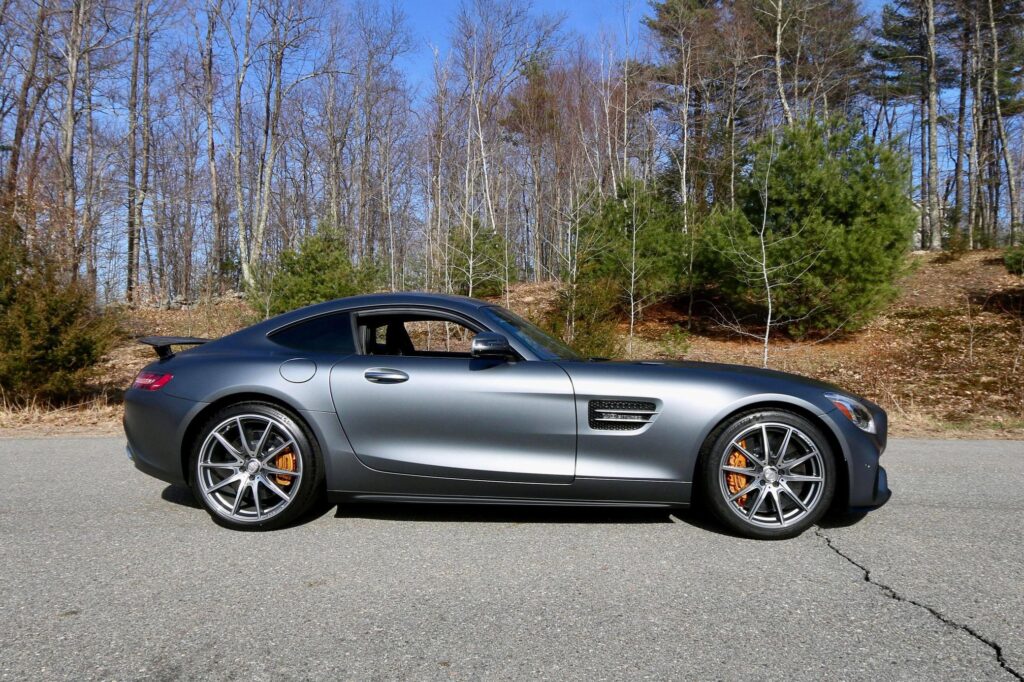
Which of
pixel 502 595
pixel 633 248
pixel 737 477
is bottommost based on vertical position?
pixel 502 595

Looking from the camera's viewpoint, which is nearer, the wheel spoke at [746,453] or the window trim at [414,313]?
the wheel spoke at [746,453]

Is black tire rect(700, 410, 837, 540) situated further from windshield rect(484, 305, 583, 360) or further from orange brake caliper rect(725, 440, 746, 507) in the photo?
windshield rect(484, 305, 583, 360)

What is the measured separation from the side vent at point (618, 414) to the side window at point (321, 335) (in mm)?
1519

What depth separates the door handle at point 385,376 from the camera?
3.88 metres

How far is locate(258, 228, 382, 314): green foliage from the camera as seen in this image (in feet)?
50.5

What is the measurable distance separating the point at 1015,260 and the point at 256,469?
75.0 feet

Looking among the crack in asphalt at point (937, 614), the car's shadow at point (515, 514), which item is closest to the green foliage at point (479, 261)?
the car's shadow at point (515, 514)

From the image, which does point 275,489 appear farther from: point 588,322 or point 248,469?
point 588,322

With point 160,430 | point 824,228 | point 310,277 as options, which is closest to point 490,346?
point 160,430

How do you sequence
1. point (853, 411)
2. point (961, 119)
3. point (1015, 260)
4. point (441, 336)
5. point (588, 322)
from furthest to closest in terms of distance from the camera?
point (961, 119) < point (1015, 260) < point (441, 336) < point (588, 322) < point (853, 411)

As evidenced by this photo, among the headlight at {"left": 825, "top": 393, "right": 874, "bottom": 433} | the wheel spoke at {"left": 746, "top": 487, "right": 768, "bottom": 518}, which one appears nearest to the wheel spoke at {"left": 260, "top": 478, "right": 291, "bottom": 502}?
the wheel spoke at {"left": 746, "top": 487, "right": 768, "bottom": 518}

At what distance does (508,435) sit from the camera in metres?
3.76

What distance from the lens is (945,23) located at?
103ft

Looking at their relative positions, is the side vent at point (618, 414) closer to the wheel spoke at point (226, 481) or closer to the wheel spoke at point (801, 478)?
the wheel spoke at point (801, 478)
